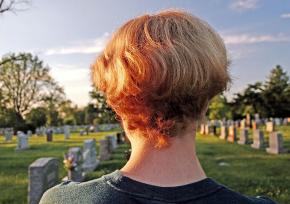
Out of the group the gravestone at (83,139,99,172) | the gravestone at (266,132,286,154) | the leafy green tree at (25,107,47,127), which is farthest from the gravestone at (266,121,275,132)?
the leafy green tree at (25,107,47,127)

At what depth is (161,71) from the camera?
136 cm

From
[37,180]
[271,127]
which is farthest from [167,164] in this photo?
[271,127]

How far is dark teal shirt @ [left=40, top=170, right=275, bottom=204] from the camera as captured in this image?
1.34m

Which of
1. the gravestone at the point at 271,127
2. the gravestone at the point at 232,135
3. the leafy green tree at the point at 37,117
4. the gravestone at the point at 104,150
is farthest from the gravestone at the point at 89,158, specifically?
the leafy green tree at the point at 37,117

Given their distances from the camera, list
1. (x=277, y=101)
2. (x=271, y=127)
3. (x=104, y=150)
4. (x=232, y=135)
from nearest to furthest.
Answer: (x=104, y=150), (x=232, y=135), (x=271, y=127), (x=277, y=101)

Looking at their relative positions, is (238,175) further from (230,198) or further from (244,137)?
(244,137)

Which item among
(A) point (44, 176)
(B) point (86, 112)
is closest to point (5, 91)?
(B) point (86, 112)

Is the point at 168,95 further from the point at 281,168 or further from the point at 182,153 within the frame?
the point at 281,168

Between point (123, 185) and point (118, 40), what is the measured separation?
43 cm

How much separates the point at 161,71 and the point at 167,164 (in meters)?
0.28

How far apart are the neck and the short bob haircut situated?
0.10 feet

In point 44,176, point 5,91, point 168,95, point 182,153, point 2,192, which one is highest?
point 5,91

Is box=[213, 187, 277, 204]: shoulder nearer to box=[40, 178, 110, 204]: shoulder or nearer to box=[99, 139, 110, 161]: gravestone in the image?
box=[40, 178, 110, 204]: shoulder

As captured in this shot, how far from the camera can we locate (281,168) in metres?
12.5
